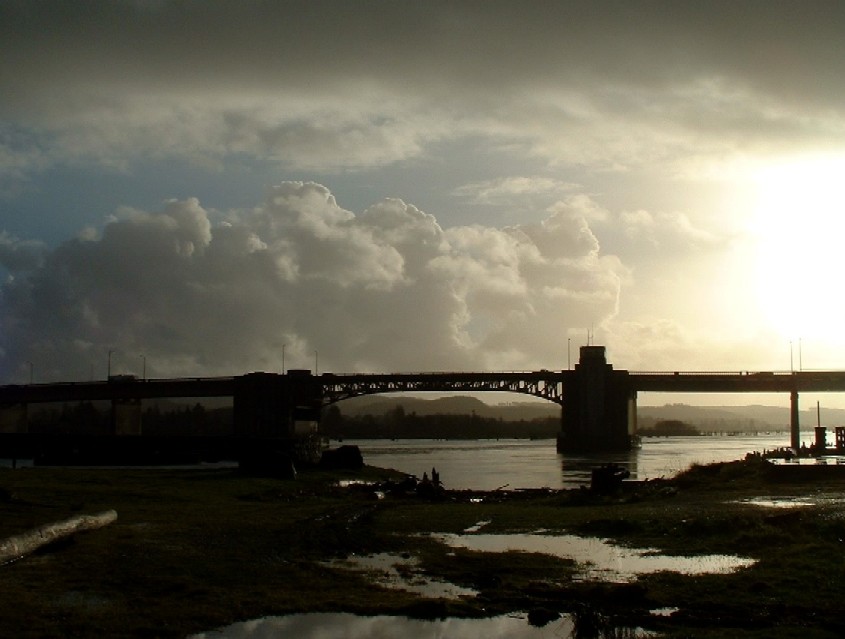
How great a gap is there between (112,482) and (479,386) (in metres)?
135

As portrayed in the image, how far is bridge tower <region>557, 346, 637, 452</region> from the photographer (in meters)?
167

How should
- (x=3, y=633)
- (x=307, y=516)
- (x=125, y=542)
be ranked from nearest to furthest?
(x=3, y=633) < (x=125, y=542) < (x=307, y=516)

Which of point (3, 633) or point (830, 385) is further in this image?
point (830, 385)

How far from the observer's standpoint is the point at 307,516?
3173 cm

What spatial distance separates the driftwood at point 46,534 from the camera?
66.0 ft

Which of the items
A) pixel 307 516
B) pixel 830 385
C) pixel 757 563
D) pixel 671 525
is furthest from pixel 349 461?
pixel 830 385

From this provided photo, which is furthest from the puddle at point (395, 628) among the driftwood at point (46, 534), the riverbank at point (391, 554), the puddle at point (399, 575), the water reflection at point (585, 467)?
the water reflection at point (585, 467)

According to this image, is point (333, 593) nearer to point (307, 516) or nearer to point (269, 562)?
point (269, 562)

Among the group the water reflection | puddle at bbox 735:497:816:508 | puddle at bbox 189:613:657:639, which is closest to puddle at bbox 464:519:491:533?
puddle at bbox 735:497:816:508

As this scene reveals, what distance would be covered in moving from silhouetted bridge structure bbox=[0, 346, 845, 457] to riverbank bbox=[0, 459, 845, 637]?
131m

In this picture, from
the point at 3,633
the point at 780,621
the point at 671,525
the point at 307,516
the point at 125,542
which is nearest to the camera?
the point at 3,633

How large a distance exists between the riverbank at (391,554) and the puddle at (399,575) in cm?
23

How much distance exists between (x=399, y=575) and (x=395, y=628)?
461 cm

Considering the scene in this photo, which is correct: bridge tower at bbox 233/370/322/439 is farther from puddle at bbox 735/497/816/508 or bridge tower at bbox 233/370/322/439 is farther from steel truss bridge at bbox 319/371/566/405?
puddle at bbox 735/497/816/508
